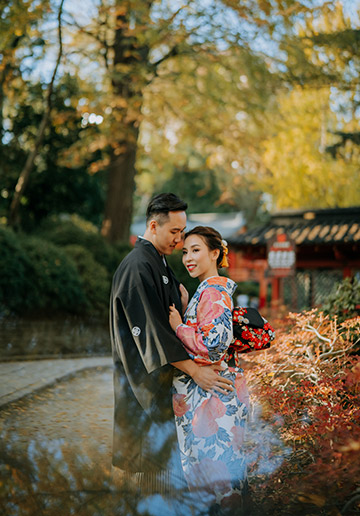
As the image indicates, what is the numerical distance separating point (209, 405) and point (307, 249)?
30.4 ft

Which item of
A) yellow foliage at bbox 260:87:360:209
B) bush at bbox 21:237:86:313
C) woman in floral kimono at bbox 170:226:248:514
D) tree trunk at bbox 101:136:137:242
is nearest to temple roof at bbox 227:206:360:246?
tree trunk at bbox 101:136:137:242

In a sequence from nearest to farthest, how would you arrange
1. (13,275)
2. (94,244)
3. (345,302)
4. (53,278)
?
(345,302) < (13,275) < (53,278) < (94,244)

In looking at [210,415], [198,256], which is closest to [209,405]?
[210,415]

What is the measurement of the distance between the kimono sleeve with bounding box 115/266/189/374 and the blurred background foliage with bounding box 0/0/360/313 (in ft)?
21.9

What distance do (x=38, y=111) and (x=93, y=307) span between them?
5718 mm

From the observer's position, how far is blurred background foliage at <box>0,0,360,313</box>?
1042cm

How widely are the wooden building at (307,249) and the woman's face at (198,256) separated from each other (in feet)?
26.7

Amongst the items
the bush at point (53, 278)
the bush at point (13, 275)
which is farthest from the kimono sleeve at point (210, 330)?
the bush at point (53, 278)

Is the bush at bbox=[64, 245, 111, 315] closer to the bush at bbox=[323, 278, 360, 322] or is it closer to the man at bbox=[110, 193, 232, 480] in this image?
the bush at bbox=[323, 278, 360, 322]

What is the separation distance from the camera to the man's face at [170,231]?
275 cm

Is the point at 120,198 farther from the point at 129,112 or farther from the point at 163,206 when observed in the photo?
the point at 163,206

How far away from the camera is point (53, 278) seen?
10.1 m

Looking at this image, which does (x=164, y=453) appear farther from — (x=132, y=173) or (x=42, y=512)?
(x=132, y=173)

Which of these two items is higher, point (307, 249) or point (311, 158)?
point (311, 158)
